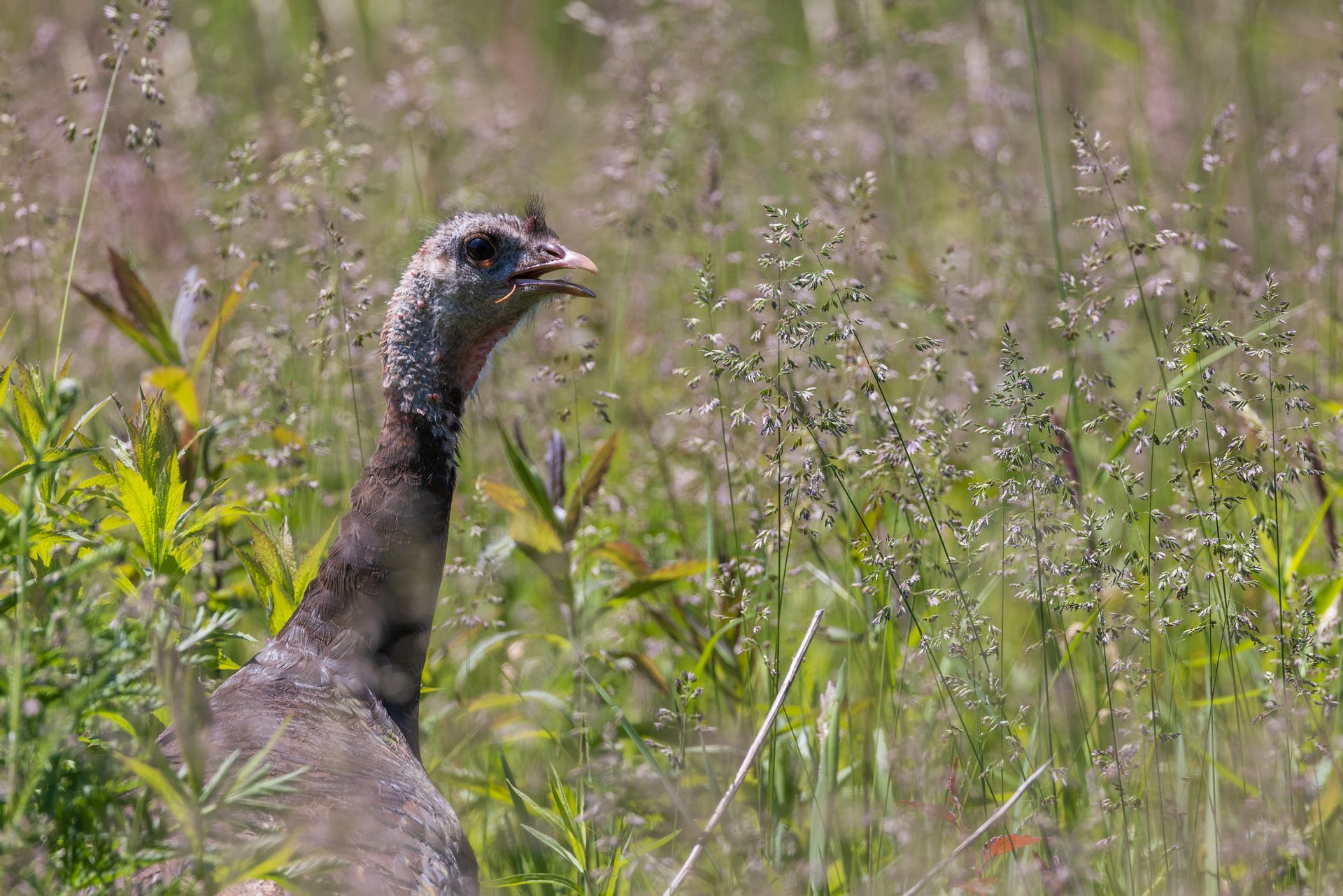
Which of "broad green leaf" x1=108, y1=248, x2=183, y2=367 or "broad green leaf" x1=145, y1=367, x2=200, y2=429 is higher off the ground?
"broad green leaf" x1=108, y1=248, x2=183, y2=367

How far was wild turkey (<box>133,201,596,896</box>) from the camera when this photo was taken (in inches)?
101

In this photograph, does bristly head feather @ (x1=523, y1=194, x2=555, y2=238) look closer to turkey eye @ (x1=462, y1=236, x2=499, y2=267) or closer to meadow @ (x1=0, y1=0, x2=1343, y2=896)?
turkey eye @ (x1=462, y1=236, x2=499, y2=267)

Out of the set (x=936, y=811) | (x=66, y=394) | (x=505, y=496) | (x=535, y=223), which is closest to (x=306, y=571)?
(x=505, y=496)

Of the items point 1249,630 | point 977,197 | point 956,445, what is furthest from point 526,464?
point 977,197

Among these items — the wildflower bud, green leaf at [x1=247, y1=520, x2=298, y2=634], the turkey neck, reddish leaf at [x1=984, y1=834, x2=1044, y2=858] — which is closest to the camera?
the wildflower bud

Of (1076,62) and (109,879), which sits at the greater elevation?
(1076,62)

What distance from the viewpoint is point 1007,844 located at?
2.61 m

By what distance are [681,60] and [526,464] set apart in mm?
2312

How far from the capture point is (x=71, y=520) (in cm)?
266

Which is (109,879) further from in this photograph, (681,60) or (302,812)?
(681,60)

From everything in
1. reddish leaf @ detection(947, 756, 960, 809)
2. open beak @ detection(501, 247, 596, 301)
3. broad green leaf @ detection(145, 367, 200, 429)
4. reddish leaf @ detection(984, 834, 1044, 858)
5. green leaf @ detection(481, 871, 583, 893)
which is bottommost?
reddish leaf @ detection(984, 834, 1044, 858)

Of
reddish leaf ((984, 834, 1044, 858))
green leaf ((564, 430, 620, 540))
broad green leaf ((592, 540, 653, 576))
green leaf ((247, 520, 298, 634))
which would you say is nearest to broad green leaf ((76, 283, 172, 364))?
green leaf ((247, 520, 298, 634))

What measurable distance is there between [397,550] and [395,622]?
0.18 meters

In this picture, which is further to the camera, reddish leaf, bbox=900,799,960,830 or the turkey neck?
the turkey neck
